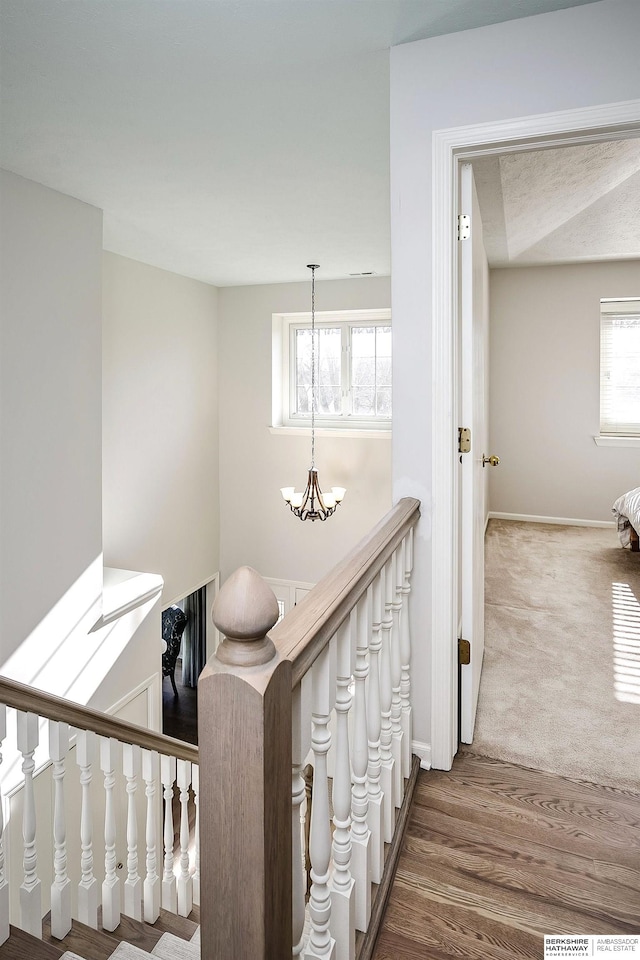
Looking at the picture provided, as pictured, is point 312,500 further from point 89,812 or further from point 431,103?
point 431,103

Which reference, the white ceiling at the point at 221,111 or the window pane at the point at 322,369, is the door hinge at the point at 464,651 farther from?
the window pane at the point at 322,369

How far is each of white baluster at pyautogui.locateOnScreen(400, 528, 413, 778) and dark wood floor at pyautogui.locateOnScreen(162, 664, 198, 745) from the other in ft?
15.5

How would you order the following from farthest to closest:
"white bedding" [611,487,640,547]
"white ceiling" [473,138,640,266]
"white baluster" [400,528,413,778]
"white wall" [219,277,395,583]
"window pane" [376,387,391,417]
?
"window pane" [376,387,391,417] < "white wall" [219,277,395,583] < "white bedding" [611,487,640,547] < "white ceiling" [473,138,640,266] < "white baluster" [400,528,413,778]

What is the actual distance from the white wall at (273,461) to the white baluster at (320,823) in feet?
15.6

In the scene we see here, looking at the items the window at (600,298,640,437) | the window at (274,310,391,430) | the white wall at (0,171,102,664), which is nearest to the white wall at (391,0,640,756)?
the white wall at (0,171,102,664)

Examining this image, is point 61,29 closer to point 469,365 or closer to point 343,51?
point 343,51

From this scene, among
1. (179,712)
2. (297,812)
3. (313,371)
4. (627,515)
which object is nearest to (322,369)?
(313,371)

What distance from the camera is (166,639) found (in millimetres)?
6766

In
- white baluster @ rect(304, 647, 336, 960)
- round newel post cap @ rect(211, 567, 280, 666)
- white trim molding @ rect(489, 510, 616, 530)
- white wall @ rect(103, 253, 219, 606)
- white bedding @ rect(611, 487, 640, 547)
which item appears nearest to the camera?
round newel post cap @ rect(211, 567, 280, 666)

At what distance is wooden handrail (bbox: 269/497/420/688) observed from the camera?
2.67ft

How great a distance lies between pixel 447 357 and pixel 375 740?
110 centimetres

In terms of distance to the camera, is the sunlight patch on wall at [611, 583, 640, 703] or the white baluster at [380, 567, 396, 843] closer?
the white baluster at [380, 567, 396, 843]

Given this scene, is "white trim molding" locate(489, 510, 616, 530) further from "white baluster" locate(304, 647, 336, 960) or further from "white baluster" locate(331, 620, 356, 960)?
"white baluster" locate(304, 647, 336, 960)

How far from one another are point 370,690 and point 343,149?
2455 mm
